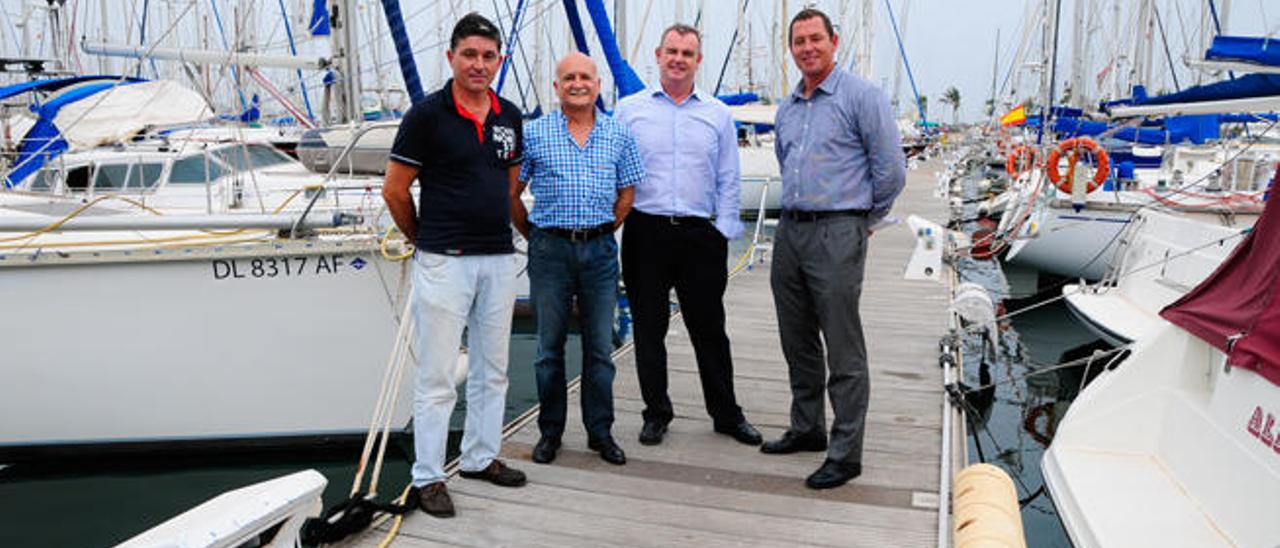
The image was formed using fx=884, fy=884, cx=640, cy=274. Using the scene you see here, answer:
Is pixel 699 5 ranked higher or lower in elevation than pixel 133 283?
Result: higher

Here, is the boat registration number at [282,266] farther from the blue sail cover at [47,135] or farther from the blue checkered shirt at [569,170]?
the blue sail cover at [47,135]

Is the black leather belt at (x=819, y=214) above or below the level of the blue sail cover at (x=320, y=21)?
below

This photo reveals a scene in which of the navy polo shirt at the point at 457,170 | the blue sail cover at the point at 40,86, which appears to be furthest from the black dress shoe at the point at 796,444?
Result: the blue sail cover at the point at 40,86

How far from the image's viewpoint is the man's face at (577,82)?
144 inches

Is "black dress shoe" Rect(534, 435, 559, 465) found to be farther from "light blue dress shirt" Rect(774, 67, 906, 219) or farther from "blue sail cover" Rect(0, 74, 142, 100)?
"blue sail cover" Rect(0, 74, 142, 100)

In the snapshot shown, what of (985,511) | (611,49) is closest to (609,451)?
(985,511)

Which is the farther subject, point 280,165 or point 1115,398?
point 280,165

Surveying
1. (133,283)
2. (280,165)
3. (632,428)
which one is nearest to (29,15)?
(280,165)

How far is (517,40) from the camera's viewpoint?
13.8 m

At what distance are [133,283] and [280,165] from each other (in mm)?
6263

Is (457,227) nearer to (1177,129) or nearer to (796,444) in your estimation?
(796,444)

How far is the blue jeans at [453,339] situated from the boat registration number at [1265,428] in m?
3.30

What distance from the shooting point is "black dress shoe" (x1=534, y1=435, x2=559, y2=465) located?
13.6 feet

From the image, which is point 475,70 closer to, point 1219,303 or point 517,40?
point 1219,303
